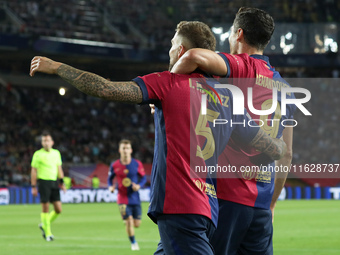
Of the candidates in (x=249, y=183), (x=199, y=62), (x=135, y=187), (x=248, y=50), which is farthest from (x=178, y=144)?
(x=135, y=187)

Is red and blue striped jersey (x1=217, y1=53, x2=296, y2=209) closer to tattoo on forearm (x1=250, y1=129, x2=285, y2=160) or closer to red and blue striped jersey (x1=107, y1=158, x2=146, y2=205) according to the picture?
tattoo on forearm (x1=250, y1=129, x2=285, y2=160)

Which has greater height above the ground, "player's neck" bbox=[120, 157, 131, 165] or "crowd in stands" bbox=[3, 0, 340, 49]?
"crowd in stands" bbox=[3, 0, 340, 49]

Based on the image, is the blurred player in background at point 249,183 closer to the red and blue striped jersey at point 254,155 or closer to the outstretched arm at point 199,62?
the red and blue striped jersey at point 254,155

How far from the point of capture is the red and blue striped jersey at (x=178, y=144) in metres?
3.64

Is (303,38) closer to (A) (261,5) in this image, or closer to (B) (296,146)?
(A) (261,5)

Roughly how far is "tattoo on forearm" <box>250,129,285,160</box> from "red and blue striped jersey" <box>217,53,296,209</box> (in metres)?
0.17

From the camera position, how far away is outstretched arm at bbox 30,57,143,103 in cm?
356

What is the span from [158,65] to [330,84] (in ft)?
36.4

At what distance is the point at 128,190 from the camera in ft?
41.9

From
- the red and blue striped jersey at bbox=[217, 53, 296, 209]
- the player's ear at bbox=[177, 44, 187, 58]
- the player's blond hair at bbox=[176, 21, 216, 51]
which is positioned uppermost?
the player's blond hair at bbox=[176, 21, 216, 51]

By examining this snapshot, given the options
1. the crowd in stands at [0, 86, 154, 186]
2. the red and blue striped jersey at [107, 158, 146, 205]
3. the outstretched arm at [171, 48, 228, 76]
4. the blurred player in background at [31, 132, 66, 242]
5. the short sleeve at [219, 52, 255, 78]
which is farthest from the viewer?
the crowd in stands at [0, 86, 154, 186]

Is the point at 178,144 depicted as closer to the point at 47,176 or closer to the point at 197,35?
the point at 197,35

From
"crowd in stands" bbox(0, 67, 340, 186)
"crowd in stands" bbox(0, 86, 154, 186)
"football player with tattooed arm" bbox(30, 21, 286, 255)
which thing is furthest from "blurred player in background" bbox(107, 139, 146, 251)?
"crowd in stands" bbox(0, 67, 340, 186)

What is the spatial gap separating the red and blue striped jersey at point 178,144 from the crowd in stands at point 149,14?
33.2 m
